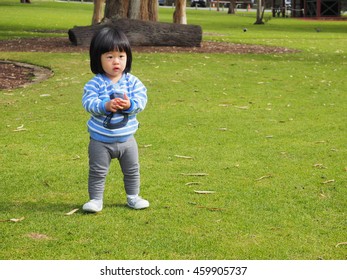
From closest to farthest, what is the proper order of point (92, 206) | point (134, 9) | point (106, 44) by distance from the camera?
point (106, 44)
point (92, 206)
point (134, 9)

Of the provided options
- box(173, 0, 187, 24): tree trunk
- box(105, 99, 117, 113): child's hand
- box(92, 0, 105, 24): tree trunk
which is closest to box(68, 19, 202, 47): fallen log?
box(173, 0, 187, 24): tree trunk

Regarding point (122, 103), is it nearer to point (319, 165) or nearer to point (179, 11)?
point (319, 165)

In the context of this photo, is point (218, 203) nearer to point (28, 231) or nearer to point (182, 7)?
point (28, 231)

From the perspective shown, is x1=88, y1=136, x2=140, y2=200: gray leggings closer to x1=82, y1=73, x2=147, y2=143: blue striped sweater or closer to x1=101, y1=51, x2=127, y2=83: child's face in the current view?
x1=82, y1=73, x2=147, y2=143: blue striped sweater

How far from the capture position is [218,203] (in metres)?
5.62

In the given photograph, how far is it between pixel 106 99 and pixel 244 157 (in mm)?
2298

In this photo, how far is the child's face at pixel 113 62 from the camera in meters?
5.23

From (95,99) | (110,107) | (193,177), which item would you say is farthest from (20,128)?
(110,107)

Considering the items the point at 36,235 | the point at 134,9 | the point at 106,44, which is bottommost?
the point at 36,235

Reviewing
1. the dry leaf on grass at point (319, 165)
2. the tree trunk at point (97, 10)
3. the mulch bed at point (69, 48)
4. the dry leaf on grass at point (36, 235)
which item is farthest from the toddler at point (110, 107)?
the tree trunk at point (97, 10)

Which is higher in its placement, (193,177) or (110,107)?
(110,107)

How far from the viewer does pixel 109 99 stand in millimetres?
5234

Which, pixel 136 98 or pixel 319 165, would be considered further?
pixel 319 165

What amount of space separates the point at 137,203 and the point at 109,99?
771 mm
